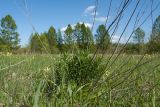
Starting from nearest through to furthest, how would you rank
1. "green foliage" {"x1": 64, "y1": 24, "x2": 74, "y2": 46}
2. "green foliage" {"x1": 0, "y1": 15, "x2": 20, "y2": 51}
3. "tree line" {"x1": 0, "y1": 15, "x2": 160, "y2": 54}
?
"tree line" {"x1": 0, "y1": 15, "x2": 160, "y2": 54}, "green foliage" {"x1": 64, "y1": 24, "x2": 74, "y2": 46}, "green foliage" {"x1": 0, "y1": 15, "x2": 20, "y2": 51}

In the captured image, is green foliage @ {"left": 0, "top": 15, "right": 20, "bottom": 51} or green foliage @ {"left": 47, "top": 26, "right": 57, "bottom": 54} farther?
green foliage @ {"left": 0, "top": 15, "right": 20, "bottom": 51}

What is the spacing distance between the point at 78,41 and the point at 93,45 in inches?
13.2

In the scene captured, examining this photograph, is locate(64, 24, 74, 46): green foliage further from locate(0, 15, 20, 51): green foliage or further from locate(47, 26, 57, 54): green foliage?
locate(0, 15, 20, 51): green foliage

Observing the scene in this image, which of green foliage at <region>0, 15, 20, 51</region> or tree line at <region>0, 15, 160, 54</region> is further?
green foliage at <region>0, 15, 20, 51</region>

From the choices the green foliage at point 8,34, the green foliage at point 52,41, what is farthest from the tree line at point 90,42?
the green foliage at point 8,34

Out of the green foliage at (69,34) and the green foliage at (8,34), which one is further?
the green foliage at (8,34)

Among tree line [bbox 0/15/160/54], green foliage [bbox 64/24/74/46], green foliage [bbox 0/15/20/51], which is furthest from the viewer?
green foliage [bbox 0/15/20/51]

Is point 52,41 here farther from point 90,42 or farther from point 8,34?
point 8,34

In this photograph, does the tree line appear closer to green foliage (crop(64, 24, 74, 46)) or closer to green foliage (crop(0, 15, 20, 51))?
green foliage (crop(64, 24, 74, 46))

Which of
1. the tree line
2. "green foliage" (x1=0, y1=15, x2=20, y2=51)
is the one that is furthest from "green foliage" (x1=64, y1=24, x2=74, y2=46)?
"green foliage" (x1=0, y1=15, x2=20, y2=51)

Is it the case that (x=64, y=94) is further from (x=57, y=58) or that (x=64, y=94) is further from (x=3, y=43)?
(x=3, y=43)

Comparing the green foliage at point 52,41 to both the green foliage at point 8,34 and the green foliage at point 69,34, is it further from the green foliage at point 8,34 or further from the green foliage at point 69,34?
the green foliage at point 8,34

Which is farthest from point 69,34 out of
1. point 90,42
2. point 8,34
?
point 8,34

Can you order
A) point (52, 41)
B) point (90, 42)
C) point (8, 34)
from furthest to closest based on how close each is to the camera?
point (8, 34)
point (52, 41)
point (90, 42)
